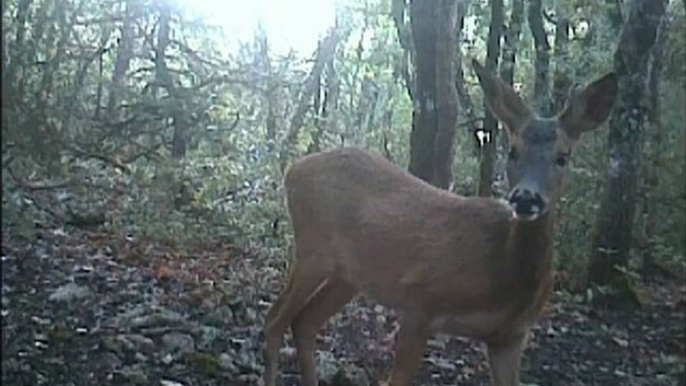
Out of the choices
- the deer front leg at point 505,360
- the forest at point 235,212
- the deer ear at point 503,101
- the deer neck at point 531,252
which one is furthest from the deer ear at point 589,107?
the deer front leg at point 505,360

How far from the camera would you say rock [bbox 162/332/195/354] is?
662 centimetres

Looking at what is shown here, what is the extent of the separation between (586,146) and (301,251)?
23.1 feet

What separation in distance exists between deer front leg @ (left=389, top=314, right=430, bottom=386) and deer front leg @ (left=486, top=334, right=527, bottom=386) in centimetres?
35

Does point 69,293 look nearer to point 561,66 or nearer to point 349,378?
point 349,378

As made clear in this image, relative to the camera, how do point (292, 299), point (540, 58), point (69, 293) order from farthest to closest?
1. point (540, 58)
2. point (69, 293)
3. point (292, 299)

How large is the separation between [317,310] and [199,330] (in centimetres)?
72

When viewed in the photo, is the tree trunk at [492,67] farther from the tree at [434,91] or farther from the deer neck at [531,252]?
the deer neck at [531,252]

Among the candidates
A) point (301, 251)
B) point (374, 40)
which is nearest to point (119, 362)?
point (301, 251)

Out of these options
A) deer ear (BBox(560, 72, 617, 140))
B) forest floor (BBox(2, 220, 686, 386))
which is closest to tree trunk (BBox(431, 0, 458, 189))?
forest floor (BBox(2, 220, 686, 386))

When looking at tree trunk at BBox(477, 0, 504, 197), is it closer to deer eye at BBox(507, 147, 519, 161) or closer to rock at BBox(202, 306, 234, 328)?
rock at BBox(202, 306, 234, 328)

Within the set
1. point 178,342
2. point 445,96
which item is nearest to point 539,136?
point 178,342

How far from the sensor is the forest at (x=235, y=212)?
560 centimetres

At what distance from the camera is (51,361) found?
5.89 meters

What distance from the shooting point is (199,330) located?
708 centimetres
